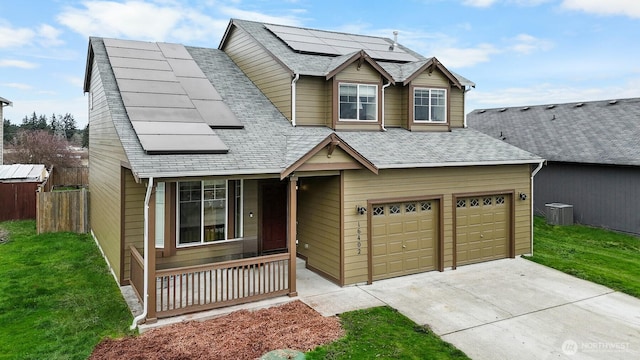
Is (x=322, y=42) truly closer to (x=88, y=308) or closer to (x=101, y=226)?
(x=101, y=226)

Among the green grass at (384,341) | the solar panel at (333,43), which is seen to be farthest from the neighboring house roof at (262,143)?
the green grass at (384,341)

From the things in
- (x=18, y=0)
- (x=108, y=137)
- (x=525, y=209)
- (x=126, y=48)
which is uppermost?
(x=18, y=0)

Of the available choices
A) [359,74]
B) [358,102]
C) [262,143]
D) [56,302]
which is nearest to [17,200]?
[56,302]

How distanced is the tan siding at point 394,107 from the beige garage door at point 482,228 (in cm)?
328

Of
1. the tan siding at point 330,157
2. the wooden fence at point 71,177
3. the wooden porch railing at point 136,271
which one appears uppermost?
the tan siding at point 330,157

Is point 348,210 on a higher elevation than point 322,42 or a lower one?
lower

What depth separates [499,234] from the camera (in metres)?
12.2

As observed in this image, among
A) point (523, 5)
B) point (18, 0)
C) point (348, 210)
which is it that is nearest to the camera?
point (348, 210)

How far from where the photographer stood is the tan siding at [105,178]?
986 centimetres

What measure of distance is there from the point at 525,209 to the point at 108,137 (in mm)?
11744

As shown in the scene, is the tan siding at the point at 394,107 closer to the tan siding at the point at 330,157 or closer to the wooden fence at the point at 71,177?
the tan siding at the point at 330,157

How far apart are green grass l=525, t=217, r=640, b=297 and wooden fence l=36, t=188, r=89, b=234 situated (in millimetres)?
14857

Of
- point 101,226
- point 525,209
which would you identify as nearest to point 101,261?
point 101,226

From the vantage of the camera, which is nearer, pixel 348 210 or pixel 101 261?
pixel 348 210
